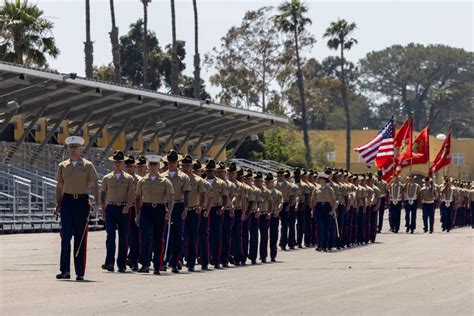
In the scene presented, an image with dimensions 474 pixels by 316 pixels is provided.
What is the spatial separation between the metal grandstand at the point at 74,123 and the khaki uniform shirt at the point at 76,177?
17.2m

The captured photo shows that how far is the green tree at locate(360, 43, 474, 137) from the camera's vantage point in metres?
144

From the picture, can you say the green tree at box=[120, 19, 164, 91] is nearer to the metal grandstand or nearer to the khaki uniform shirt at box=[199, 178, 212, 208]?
the metal grandstand

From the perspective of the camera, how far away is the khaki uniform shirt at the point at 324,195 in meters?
29.8

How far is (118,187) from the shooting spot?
2178 cm

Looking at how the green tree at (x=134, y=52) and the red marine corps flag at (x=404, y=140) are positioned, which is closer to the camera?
the red marine corps flag at (x=404, y=140)

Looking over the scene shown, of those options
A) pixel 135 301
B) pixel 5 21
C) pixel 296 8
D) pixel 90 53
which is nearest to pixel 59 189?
pixel 135 301

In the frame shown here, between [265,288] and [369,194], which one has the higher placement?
[369,194]

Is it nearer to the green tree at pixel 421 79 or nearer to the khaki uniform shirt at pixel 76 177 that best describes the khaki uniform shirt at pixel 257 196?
the khaki uniform shirt at pixel 76 177

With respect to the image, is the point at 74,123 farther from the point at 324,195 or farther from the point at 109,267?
the point at 109,267

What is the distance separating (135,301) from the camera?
51.0 ft

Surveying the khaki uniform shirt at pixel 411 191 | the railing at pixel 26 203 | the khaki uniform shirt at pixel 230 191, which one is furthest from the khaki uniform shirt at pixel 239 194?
the khaki uniform shirt at pixel 411 191

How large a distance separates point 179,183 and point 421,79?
129769 millimetres

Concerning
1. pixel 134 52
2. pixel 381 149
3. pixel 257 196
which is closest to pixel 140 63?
pixel 134 52

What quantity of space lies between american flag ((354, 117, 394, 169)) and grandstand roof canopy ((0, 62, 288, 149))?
654 cm
